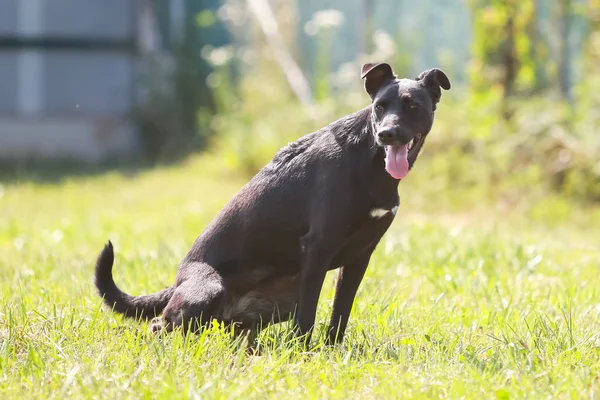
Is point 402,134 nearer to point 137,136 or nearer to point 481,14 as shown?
point 481,14

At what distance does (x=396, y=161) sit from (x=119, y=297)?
1335 millimetres

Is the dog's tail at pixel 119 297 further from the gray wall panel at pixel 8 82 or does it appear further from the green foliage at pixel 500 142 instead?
the gray wall panel at pixel 8 82

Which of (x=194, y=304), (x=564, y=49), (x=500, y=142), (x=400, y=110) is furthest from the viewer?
(x=564, y=49)

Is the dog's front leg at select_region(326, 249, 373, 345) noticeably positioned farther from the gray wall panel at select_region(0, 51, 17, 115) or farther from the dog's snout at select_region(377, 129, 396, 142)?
the gray wall panel at select_region(0, 51, 17, 115)

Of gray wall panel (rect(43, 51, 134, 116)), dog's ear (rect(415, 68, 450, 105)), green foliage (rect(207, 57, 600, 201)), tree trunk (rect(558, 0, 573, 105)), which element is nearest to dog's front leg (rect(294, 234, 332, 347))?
dog's ear (rect(415, 68, 450, 105))

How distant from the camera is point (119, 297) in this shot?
3.89 meters

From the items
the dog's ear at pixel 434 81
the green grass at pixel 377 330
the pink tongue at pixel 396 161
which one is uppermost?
the dog's ear at pixel 434 81

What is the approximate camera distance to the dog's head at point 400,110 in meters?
3.41

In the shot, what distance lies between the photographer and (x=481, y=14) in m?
9.13

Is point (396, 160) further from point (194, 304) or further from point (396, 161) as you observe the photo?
point (194, 304)

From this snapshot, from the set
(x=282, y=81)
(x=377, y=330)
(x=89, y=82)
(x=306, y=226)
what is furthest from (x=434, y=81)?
(x=89, y=82)

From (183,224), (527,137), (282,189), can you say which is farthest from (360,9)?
(282,189)

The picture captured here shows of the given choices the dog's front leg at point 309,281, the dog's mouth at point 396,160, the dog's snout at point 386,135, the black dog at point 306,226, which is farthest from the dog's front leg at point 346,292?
the dog's snout at point 386,135

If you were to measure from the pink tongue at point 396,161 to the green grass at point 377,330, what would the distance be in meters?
0.69
